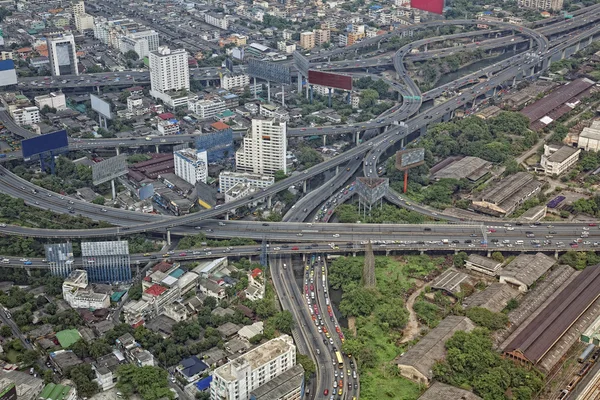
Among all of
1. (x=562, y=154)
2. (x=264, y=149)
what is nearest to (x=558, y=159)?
(x=562, y=154)

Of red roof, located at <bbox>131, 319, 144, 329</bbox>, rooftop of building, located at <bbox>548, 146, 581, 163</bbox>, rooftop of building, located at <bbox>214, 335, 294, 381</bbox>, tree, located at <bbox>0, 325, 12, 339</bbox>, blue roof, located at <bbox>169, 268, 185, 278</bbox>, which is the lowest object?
red roof, located at <bbox>131, 319, 144, 329</bbox>

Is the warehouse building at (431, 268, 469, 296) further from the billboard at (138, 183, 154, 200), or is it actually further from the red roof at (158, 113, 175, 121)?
the red roof at (158, 113, 175, 121)

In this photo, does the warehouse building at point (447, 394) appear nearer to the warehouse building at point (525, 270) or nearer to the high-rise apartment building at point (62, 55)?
the warehouse building at point (525, 270)

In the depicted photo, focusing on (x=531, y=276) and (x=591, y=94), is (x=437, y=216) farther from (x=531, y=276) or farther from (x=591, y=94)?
(x=591, y=94)

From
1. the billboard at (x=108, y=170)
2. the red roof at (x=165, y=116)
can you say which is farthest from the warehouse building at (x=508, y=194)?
the red roof at (x=165, y=116)

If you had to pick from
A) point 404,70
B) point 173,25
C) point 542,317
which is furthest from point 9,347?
point 173,25

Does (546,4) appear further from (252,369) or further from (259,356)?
(252,369)

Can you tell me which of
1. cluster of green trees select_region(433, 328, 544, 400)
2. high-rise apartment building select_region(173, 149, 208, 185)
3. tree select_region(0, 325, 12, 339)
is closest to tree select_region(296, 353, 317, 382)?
cluster of green trees select_region(433, 328, 544, 400)
